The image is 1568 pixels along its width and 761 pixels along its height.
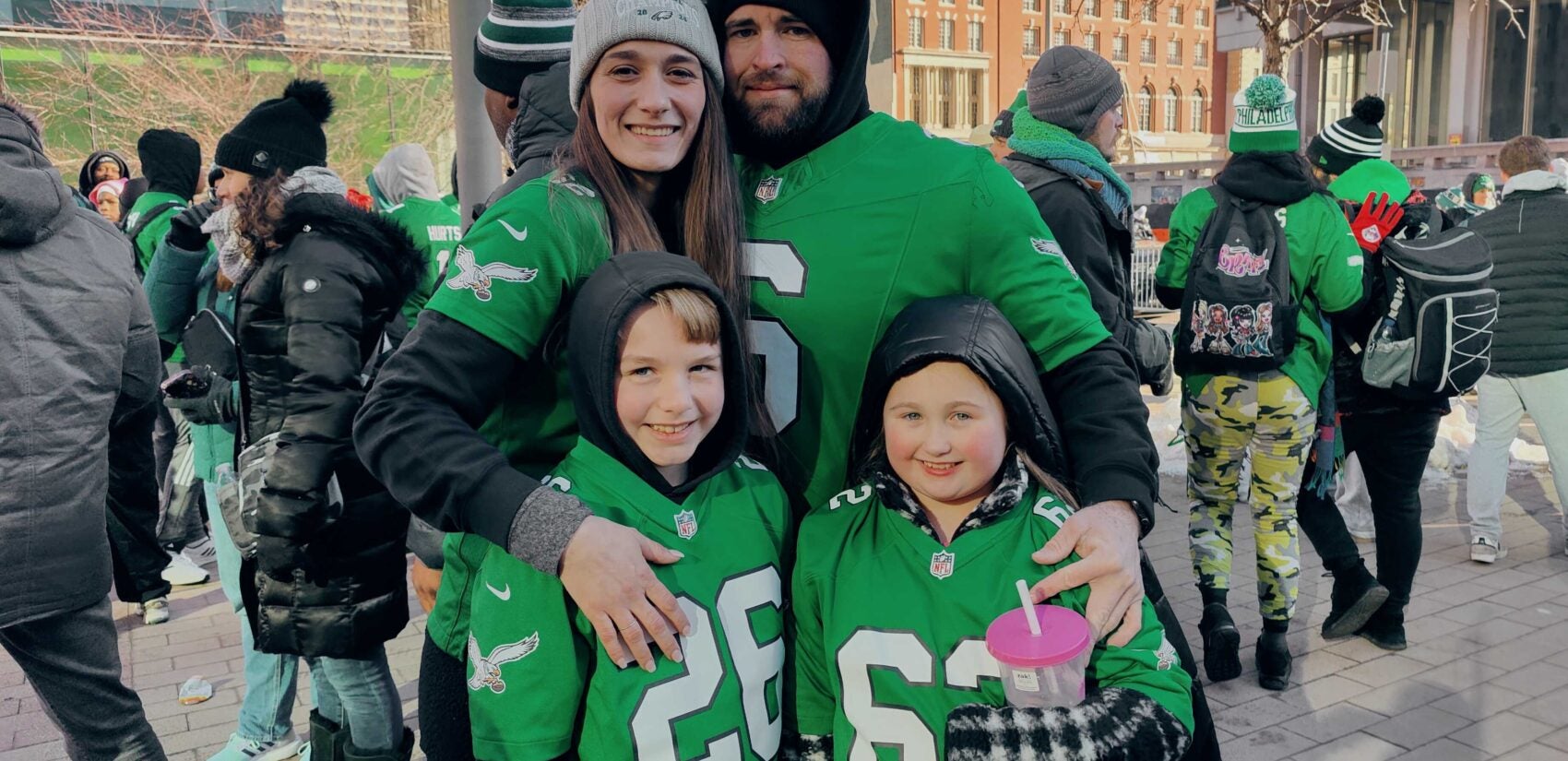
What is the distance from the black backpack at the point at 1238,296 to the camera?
4523 mm

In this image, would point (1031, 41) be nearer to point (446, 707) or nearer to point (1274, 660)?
point (1274, 660)

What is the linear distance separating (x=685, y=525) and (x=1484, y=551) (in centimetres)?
584

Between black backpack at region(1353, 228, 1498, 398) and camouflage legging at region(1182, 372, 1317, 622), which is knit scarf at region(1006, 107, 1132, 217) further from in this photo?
black backpack at region(1353, 228, 1498, 398)

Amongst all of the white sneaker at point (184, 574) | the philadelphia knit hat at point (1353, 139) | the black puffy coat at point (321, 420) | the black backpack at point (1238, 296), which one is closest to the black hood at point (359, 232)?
the black puffy coat at point (321, 420)

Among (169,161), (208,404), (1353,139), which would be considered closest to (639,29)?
(208,404)

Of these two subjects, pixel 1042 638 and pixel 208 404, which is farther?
pixel 208 404

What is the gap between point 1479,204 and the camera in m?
10.8

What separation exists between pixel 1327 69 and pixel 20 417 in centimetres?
3841

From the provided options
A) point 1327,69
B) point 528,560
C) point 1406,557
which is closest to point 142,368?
point 528,560

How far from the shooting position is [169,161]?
6.42 m

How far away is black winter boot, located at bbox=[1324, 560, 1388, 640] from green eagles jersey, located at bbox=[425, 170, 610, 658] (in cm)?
419

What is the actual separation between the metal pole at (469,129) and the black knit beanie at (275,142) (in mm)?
604

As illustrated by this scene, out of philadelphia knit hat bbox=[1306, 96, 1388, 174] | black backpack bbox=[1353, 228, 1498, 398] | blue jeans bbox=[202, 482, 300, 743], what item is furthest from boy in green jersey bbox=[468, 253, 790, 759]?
philadelphia knit hat bbox=[1306, 96, 1388, 174]

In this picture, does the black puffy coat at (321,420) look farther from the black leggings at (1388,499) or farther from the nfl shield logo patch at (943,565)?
the black leggings at (1388,499)
